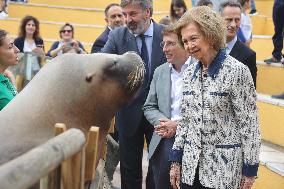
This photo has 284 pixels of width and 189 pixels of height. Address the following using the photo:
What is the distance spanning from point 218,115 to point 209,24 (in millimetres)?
524

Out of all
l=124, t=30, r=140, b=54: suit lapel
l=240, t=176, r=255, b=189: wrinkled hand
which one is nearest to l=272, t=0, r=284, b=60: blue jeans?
l=124, t=30, r=140, b=54: suit lapel

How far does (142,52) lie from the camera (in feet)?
16.0

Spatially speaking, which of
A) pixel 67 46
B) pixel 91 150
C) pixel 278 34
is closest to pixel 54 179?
pixel 91 150

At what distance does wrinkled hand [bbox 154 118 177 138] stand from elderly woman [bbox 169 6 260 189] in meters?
0.60

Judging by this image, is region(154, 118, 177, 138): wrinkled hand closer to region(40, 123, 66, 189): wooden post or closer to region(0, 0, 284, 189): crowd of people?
region(0, 0, 284, 189): crowd of people

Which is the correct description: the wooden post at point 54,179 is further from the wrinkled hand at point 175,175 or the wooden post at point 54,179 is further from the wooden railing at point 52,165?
the wrinkled hand at point 175,175

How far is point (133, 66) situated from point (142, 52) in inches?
42.2

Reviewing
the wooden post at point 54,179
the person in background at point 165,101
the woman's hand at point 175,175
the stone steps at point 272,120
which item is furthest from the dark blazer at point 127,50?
the wooden post at point 54,179

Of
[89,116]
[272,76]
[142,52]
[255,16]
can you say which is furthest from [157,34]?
[255,16]

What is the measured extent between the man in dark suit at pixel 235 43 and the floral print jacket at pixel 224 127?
108cm

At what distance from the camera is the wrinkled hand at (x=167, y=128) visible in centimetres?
392

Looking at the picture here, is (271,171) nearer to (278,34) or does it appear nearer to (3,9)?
(278,34)

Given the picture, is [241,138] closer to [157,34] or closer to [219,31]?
[219,31]

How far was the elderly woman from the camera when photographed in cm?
319
